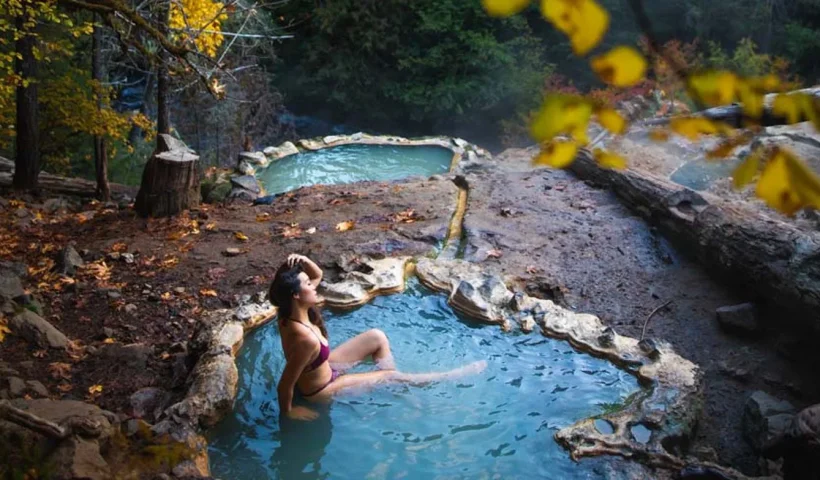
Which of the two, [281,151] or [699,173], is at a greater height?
[699,173]

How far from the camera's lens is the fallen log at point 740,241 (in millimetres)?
5121

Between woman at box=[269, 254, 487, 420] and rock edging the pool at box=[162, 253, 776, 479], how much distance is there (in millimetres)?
435

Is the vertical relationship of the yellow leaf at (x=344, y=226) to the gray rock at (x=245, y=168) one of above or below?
above

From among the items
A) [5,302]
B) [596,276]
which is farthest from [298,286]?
[596,276]

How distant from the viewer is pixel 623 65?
1.05m

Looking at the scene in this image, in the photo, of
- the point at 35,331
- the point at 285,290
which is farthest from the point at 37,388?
the point at 285,290

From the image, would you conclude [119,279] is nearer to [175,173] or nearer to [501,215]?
[175,173]

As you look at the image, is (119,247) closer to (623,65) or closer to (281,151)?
(281,151)

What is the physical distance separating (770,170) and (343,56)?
56.3 feet

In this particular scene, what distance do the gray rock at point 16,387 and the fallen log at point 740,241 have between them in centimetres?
526

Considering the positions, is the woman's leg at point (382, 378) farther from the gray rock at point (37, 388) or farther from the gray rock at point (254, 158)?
the gray rock at point (254, 158)

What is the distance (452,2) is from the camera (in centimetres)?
1680

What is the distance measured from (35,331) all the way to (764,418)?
488 centimetres

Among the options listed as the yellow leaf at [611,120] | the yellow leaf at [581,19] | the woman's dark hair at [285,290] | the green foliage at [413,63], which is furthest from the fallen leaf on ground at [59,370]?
the green foliage at [413,63]
